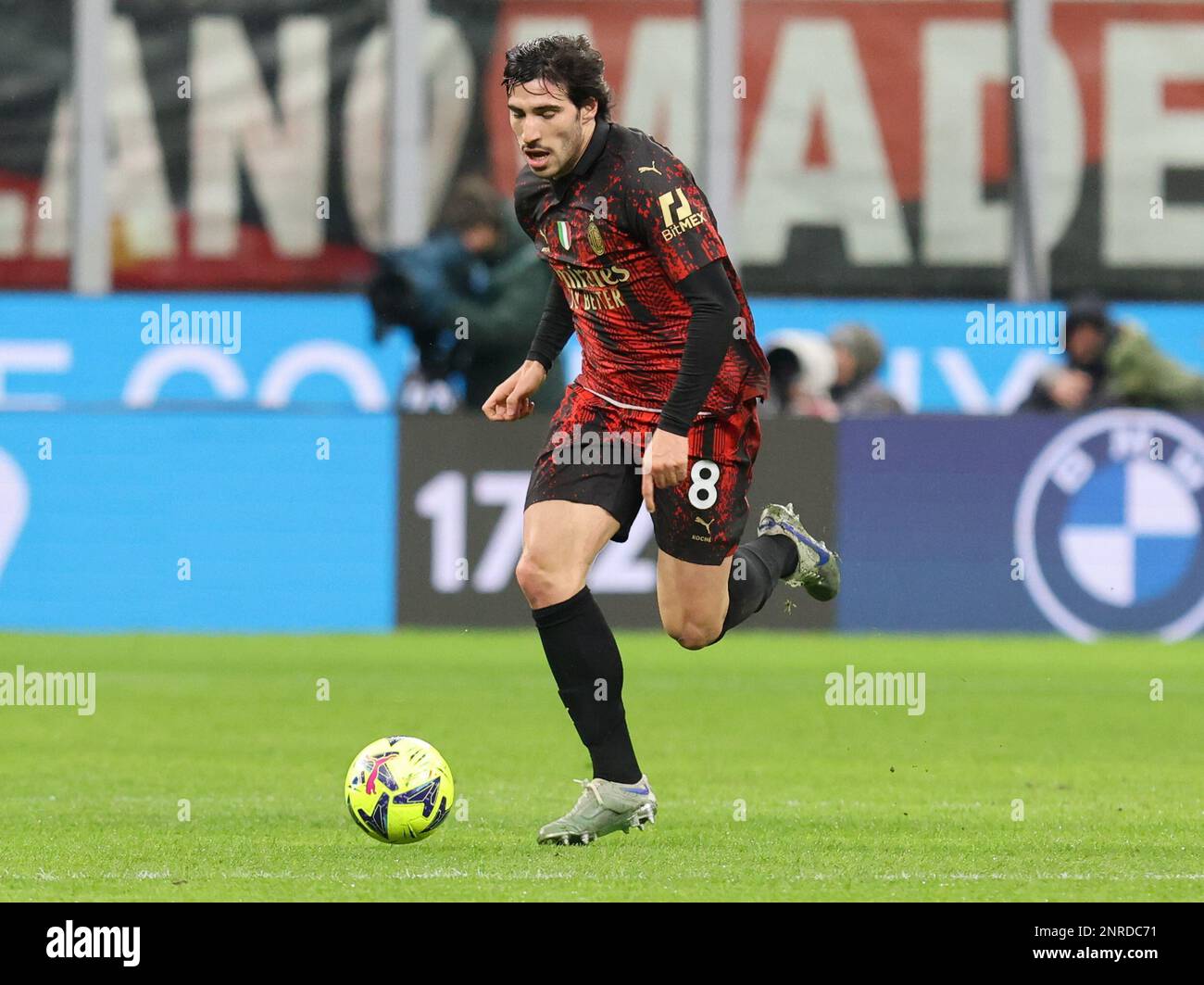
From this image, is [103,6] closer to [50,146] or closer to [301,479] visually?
[50,146]

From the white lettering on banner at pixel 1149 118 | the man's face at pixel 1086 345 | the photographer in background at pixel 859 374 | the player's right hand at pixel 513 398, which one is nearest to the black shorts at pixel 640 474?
the player's right hand at pixel 513 398

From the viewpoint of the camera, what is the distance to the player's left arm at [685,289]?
23.6ft

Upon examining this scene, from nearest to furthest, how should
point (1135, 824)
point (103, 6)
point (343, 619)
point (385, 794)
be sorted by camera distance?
point (385, 794)
point (1135, 824)
point (343, 619)
point (103, 6)

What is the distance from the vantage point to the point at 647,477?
713 centimetres

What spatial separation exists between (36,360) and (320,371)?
2263mm

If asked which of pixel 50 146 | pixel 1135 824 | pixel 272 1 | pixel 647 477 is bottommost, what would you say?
pixel 1135 824

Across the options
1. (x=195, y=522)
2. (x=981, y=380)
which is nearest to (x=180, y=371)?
(x=195, y=522)

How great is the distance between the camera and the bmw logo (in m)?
14.7

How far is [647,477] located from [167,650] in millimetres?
7223

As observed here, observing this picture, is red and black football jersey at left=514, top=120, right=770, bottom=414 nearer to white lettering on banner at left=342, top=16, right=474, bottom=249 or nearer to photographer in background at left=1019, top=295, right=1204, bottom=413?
photographer in background at left=1019, top=295, right=1204, bottom=413

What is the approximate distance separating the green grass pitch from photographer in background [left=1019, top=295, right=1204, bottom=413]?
1.59 metres

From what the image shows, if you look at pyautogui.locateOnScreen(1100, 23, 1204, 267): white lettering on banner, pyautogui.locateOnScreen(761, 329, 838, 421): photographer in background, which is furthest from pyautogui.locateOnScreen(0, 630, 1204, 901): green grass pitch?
pyautogui.locateOnScreen(1100, 23, 1204, 267): white lettering on banner

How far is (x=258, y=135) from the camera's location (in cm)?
2103

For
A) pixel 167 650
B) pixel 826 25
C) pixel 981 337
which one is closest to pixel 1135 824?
pixel 167 650
